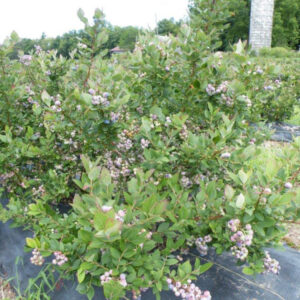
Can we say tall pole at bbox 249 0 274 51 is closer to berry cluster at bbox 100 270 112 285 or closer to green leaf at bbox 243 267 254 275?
green leaf at bbox 243 267 254 275

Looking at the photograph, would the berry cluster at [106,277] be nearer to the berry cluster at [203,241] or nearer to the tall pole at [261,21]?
the berry cluster at [203,241]

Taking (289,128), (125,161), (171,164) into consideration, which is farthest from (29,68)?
(289,128)

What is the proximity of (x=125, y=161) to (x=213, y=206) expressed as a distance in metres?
0.73

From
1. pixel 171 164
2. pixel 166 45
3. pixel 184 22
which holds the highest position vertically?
pixel 184 22

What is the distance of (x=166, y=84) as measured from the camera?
1.80m

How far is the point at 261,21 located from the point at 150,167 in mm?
20943

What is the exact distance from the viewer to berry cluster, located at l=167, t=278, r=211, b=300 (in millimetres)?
1234

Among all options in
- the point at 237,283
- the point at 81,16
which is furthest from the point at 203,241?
the point at 81,16

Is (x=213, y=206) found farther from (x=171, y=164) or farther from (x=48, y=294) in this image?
(x=48, y=294)

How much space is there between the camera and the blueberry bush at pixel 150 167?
1.17m

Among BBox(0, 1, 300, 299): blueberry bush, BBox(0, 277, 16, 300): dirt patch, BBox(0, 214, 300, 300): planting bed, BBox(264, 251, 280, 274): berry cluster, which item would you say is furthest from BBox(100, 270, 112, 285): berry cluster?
BBox(0, 277, 16, 300): dirt patch

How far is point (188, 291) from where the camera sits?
1275 mm

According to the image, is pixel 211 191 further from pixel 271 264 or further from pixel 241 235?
pixel 271 264

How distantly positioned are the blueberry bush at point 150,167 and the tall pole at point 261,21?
1898 cm
